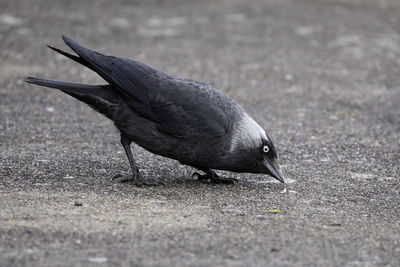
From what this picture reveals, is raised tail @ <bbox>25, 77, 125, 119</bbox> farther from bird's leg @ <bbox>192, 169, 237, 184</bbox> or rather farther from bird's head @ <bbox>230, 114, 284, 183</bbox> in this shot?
bird's head @ <bbox>230, 114, 284, 183</bbox>

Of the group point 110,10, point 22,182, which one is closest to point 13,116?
point 22,182

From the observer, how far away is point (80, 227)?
184 inches

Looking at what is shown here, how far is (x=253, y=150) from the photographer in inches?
231

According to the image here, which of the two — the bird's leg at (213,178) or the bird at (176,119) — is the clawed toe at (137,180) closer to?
the bird at (176,119)

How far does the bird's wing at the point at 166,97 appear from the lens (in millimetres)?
5793

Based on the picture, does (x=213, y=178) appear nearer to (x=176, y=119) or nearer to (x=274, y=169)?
(x=274, y=169)

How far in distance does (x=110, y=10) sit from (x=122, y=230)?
32.0 feet

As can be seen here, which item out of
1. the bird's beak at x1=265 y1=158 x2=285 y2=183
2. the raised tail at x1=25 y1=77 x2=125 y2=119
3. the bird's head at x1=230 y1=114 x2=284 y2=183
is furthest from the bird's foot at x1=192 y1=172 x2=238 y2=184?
the raised tail at x1=25 y1=77 x2=125 y2=119

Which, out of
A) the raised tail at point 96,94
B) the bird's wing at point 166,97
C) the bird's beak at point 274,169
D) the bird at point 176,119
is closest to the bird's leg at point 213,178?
the bird at point 176,119

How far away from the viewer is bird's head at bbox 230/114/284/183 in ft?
19.1

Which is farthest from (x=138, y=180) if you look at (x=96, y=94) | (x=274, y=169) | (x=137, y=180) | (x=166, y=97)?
(x=274, y=169)

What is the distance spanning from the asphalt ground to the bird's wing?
554 millimetres

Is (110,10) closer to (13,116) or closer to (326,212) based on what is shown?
(13,116)

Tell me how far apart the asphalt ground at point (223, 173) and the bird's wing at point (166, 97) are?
554 mm
